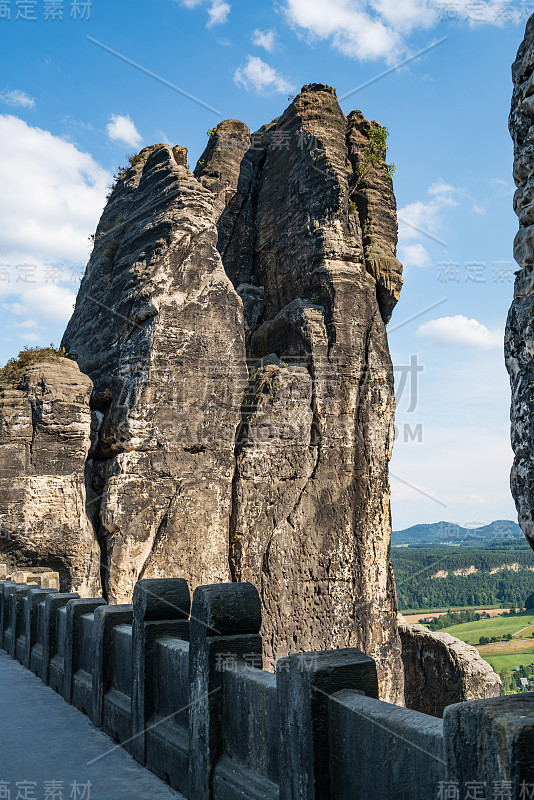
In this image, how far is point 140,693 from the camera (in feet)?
20.3

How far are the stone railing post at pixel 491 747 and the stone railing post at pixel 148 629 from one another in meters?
3.95

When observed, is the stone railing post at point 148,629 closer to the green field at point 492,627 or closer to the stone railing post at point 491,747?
the stone railing post at point 491,747

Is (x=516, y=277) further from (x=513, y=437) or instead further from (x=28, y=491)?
(x=28, y=491)

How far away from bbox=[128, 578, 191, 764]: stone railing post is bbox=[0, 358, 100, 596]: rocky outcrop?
10039 millimetres

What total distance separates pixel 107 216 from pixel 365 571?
13757mm

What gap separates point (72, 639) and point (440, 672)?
1565 cm

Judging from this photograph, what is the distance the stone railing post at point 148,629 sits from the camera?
614 cm

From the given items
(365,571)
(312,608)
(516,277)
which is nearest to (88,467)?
(312,608)

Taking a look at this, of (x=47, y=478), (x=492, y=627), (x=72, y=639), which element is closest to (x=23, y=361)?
(x=47, y=478)

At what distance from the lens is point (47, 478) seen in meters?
16.2

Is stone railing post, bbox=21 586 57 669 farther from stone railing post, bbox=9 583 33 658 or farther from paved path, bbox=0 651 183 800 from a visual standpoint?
paved path, bbox=0 651 183 800

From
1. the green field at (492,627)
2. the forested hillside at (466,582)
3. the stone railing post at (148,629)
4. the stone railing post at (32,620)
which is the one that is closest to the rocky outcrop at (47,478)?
the stone railing post at (32,620)

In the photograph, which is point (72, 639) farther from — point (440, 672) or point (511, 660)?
point (511, 660)

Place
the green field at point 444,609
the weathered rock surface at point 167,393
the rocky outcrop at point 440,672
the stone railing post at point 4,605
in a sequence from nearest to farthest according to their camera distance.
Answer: the stone railing post at point 4,605
the weathered rock surface at point 167,393
the rocky outcrop at point 440,672
the green field at point 444,609
